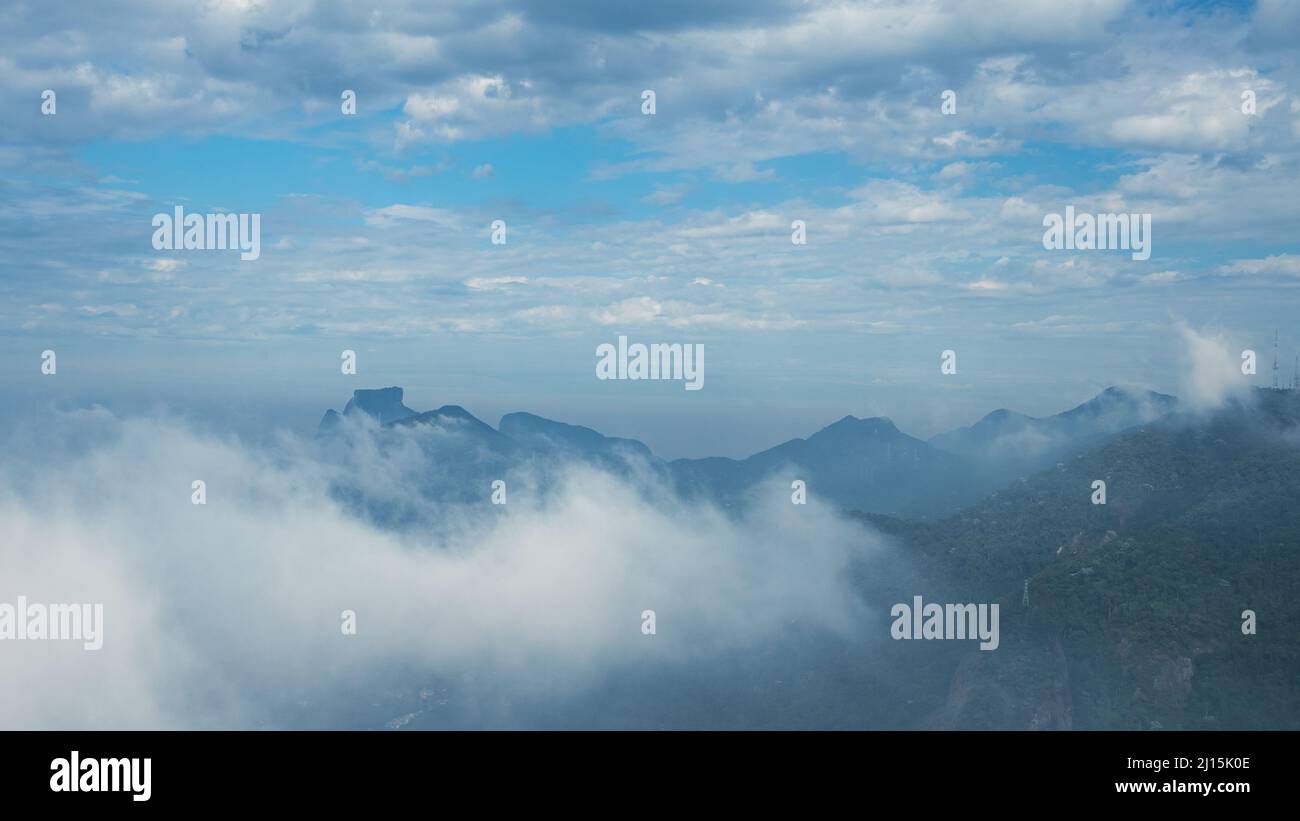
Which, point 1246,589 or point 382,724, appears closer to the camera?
point 1246,589

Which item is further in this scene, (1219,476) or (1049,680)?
(1219,476)

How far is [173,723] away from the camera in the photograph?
585 ft

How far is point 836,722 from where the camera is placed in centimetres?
12219

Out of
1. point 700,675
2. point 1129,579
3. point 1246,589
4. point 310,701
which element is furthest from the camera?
point 310,701

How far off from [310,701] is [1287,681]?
569ft

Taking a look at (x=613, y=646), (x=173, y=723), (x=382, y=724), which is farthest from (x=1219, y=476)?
(x=173, y=723)

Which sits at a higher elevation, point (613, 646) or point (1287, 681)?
point (1287, 681)
